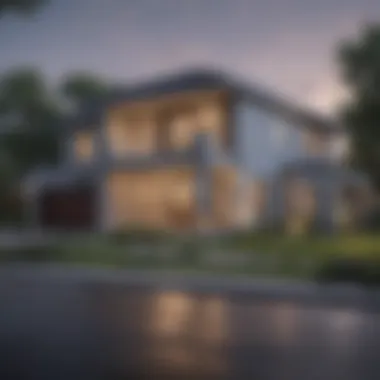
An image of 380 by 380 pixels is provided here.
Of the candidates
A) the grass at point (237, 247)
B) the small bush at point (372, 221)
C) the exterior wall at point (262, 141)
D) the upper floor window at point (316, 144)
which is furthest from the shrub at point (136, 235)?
the small bush at point (372, 221)

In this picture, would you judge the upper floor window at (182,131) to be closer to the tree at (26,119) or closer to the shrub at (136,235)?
the shrub at (136,235)

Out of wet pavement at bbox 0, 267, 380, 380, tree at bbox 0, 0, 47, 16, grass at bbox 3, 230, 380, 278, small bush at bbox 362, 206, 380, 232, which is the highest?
tree at bbox 0, 0, 47, 16

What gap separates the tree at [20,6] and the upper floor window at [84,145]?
667mm

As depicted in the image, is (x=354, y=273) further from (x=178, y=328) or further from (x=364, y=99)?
(x=364, y=99)

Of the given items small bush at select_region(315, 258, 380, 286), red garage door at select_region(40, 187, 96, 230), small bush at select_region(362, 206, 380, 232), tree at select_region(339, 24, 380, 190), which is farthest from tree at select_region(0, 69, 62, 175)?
small bush at select_region(315, 258, 380, 286)

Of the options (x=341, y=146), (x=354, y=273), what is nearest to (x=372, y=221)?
(x=341, y=146)

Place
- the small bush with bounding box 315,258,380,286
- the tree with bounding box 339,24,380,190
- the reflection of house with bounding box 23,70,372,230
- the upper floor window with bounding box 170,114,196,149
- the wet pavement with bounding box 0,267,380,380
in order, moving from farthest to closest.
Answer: the small bush with bounding box 315,258,380,286 < the wet pavement with bounding box 0,267,380,380 < the upper floor window with bounding box 170,114,196,149 < the reflection of house with bounding box 23,70,372,230 < the tree with bounding box 339,24,380,190

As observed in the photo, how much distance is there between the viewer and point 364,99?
3.54m

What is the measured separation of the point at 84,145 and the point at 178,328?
5.47 feet

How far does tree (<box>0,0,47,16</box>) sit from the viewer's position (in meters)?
3.10

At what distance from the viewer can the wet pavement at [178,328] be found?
360 centimetres

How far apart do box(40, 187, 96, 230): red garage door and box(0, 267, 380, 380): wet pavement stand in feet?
2.47

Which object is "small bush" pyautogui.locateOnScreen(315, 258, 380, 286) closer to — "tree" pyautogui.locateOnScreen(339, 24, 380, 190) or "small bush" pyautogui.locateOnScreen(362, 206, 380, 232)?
"small bush" pyautogui.locateOnScreen(362, 206, 380, 232)

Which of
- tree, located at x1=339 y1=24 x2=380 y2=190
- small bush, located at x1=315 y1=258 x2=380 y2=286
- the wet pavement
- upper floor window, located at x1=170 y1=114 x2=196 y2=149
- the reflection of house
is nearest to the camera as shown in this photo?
tree, located at x1=339 y1=24 x2=380 y2=190
